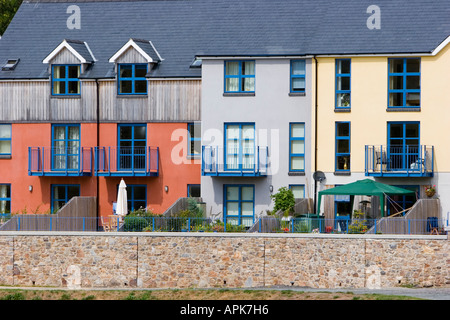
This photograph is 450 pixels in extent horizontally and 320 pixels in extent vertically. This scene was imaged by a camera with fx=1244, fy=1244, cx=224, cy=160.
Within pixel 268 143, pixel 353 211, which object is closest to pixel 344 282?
pixel 353 211

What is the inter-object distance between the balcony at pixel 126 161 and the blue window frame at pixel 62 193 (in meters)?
1.31

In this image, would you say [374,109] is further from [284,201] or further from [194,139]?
[194,139]

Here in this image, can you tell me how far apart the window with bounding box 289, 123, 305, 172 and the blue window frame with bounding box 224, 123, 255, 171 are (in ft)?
5.09

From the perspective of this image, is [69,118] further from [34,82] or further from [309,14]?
[309,14]

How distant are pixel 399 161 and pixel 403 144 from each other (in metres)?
0.72

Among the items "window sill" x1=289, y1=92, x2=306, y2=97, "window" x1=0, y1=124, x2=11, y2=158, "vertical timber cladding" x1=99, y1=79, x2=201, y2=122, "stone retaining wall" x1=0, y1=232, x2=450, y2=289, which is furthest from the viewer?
"window" x1=0, y1=124, x2=11, y2=158

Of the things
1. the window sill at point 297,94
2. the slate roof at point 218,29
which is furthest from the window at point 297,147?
the slate roof at point 218,29

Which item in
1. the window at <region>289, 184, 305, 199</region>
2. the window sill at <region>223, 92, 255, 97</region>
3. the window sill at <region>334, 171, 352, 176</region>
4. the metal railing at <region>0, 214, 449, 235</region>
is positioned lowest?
the metal railing at <region>0, 214, 449, 235</region>

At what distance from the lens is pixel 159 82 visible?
5281cm

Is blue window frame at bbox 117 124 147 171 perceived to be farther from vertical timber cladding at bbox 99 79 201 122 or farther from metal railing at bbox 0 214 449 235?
metal railing at bbox 0 214 449 235

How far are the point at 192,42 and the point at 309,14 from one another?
17.2 feet

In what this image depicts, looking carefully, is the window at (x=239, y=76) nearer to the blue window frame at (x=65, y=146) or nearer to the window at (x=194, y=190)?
the window at (x=194, y=190)

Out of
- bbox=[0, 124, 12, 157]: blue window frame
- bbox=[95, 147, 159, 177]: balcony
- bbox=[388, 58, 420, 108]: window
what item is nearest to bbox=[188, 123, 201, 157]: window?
bbox=[95, 147, 159, 177]: balcony

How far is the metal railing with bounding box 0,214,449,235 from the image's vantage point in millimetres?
44031
